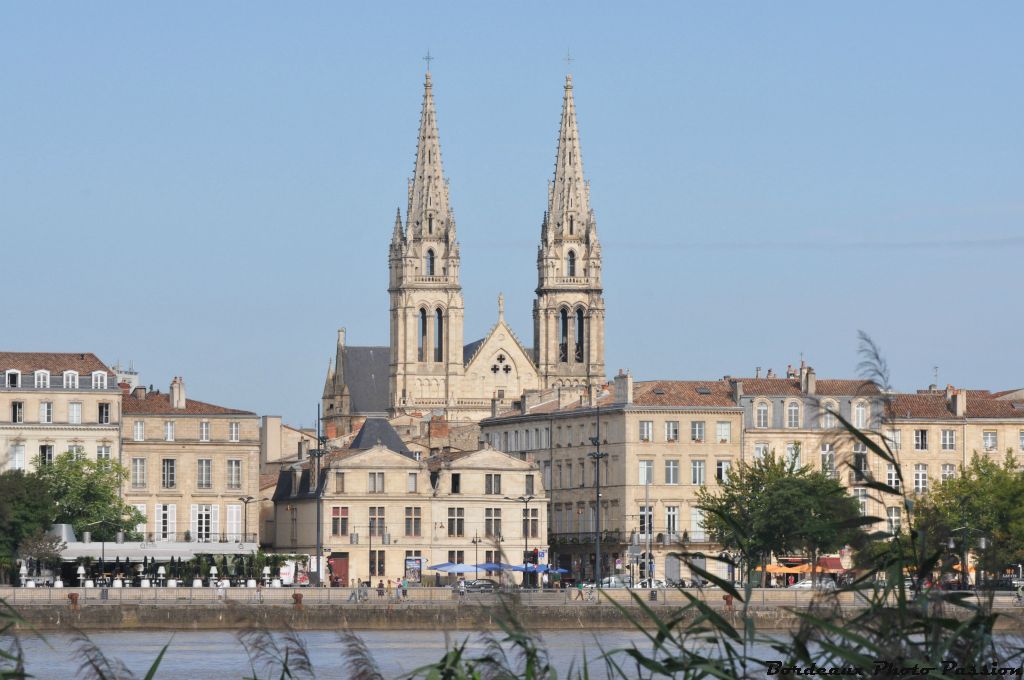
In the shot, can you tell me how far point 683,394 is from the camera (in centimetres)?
9612

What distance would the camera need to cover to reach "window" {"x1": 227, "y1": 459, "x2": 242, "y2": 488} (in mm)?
94562

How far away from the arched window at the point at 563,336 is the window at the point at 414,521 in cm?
5360

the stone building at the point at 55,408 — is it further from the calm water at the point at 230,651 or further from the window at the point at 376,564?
the calm water at the point at 230,651

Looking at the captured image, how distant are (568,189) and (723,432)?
172 feet

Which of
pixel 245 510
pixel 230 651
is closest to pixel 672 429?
pixel 245 510

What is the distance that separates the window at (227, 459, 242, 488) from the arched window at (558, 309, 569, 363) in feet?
166

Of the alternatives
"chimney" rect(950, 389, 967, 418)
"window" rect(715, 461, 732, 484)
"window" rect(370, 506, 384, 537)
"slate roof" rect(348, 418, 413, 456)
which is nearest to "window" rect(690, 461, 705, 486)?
"window" rect(715, 461, 732, 484)

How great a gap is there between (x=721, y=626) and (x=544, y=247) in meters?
131

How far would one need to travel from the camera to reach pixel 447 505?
9088 centimetres

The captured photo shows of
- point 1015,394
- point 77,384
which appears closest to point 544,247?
point 1015,394

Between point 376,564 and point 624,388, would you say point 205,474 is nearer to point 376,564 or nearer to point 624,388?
point 376,564

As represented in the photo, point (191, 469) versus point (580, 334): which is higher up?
point (580, 334)

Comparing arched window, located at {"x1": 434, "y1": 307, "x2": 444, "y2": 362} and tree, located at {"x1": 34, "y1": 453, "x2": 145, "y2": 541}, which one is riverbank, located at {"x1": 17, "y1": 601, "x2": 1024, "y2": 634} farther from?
arched window, located at {"x1": 434, "y1": 307, "x2": 444, "y2": 362}

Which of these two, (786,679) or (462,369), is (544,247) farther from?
(786,679)
